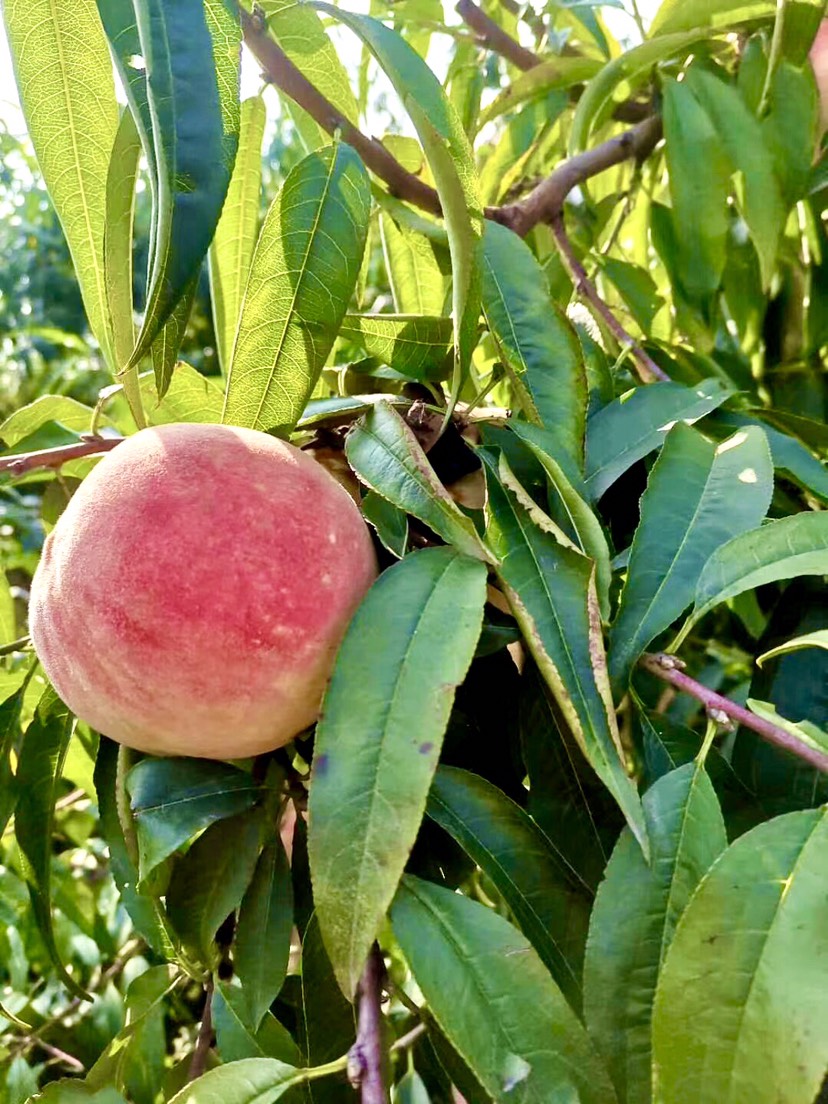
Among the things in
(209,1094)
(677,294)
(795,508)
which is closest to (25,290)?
(677,294)

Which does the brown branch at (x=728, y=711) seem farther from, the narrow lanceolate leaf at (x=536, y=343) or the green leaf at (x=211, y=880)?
the green leaf at (x=211, y=880)

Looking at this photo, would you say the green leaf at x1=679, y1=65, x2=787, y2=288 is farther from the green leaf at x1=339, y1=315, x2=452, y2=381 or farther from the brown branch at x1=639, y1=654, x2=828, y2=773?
the brown branch at x1=639, y1=654, x2=828, y2=773

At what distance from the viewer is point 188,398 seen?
698mm

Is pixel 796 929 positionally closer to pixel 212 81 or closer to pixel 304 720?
pixel 304 720

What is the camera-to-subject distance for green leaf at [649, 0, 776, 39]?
2.72 ft

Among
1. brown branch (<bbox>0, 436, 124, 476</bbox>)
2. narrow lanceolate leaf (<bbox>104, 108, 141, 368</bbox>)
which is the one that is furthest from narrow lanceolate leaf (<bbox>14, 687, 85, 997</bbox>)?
narrow lanceolate leaf (<bbox>104, 108, 141, 368</bbox>)

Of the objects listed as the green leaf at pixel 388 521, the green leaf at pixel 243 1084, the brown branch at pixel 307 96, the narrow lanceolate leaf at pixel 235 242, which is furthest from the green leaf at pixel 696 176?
the green leaf at pixel 243 1084

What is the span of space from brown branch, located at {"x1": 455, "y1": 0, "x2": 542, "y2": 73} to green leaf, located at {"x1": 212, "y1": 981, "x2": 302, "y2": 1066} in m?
0.86

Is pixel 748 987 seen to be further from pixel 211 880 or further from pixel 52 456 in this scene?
pixel 52 456

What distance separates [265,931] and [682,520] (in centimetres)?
32

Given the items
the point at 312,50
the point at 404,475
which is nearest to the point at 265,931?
the point at 404,475

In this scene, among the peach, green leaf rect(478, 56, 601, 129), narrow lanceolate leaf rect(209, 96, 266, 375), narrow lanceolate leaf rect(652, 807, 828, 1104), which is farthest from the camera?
green leaf rect(478, 56, 601, 129)

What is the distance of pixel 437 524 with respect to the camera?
46cm

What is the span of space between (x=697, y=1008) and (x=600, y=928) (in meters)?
0.05
